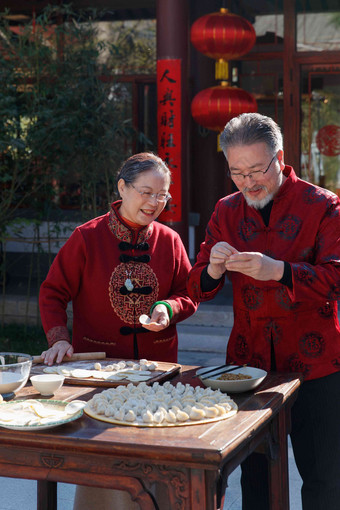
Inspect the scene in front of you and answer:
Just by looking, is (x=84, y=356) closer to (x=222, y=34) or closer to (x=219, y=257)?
(x=219, y=257)

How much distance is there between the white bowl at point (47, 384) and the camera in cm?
210

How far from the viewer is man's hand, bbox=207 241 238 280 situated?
2199mm

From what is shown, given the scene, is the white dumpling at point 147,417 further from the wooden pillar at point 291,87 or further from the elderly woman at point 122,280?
the wooden pillar at point 291,87

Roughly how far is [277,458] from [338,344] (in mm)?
436

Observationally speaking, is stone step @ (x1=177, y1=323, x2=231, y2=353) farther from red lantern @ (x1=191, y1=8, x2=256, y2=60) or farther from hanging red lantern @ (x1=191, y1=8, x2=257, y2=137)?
red lantern @ (x1=191, y1=8, x2=256, y2=60)

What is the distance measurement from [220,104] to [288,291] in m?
4.19

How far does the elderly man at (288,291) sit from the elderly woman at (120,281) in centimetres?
31

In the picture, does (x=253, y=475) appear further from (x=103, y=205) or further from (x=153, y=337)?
(x=103, y=205)

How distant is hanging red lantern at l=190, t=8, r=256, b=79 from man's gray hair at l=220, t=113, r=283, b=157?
13.1ft

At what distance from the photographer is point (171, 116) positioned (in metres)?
6.32

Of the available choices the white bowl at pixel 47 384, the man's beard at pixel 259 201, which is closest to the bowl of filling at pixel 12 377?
the white bowl at pixel 47 384

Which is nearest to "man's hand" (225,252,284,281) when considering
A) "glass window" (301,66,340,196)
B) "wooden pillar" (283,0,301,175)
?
"wooden pillar" (283,0,301,175)

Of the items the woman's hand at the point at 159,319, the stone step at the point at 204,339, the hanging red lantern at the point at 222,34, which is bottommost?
the stone step at the point at 204,339

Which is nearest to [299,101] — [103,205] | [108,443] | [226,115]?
[226,115]
